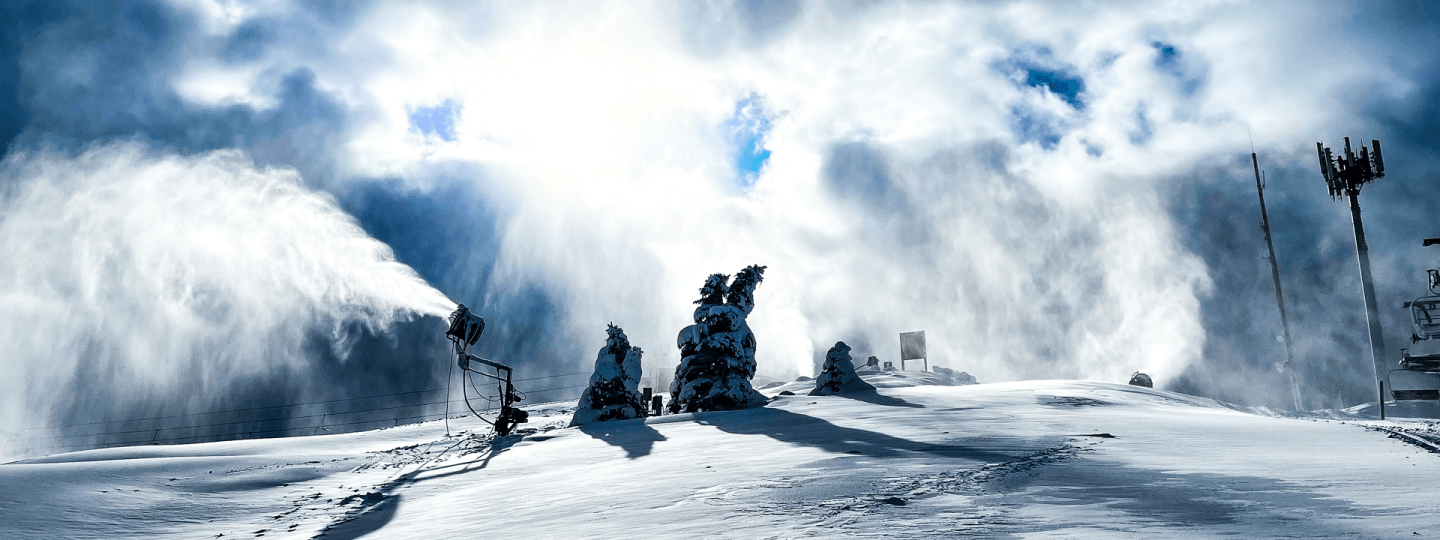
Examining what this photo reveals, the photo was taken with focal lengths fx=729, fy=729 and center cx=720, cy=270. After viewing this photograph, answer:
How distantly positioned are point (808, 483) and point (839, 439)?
17.9 feet

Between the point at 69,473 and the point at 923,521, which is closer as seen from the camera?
the point at 923,521

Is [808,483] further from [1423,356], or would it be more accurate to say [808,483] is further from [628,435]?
[1423,356]

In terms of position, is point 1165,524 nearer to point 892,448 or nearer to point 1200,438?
point 892,448

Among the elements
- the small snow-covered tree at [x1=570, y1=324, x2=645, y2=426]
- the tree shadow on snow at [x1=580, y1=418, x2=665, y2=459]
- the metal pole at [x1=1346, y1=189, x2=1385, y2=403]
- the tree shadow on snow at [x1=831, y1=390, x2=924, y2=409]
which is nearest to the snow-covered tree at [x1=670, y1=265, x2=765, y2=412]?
the small snow-covered tree at [x1=570, y1=324, x2=645, y2=426]

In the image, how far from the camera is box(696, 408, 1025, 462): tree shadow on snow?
11445 mm

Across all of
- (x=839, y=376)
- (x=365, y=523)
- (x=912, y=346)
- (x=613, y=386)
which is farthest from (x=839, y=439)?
(x=912, y=346)

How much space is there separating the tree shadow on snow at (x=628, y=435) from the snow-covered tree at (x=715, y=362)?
12.8 feet

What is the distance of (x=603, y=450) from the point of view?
16.3 m

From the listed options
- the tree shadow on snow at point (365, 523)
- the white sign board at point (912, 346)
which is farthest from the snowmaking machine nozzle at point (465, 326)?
the white sign board at point (912, 346)

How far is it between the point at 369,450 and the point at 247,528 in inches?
354

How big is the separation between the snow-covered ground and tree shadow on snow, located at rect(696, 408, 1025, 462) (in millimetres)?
93

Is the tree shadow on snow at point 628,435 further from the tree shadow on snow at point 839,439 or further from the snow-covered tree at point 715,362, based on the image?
the snow-covered tree at point 715,362

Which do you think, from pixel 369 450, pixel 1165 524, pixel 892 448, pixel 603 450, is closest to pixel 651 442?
pixel 603 450

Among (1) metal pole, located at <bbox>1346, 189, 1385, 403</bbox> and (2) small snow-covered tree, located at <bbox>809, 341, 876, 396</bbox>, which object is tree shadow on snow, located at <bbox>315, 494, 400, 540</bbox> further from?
(1) metal pole, located at <bbox>1346, 189, 1385, 403</bbox>
